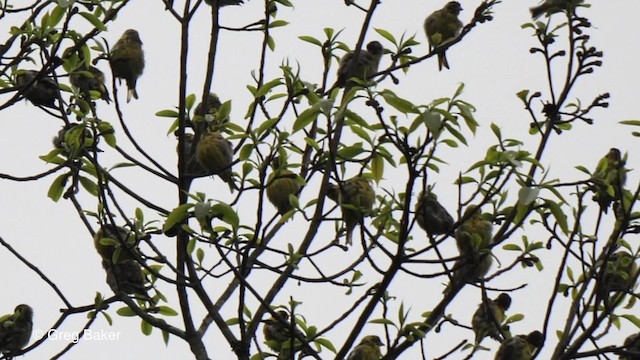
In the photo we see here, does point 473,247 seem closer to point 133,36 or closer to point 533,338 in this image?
point 533,338

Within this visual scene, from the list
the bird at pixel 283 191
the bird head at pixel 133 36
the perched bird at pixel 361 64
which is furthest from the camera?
the bird head at pixel 133 36

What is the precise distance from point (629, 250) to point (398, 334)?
149 centimetres

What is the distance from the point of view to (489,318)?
561 cm

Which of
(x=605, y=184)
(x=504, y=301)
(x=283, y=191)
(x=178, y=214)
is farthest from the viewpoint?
(x=504, y=301)

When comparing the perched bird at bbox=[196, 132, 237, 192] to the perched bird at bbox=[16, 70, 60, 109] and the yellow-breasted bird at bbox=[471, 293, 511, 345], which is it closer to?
the perched bird at bbox=[16, 70, 60, 109]

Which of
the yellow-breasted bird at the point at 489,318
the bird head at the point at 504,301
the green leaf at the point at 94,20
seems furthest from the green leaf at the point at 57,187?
the bird head at the point at 504,301

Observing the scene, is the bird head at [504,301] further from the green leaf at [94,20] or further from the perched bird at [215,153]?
the green leaf at [94,20]

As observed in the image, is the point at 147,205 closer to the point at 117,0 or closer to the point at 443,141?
the point at 117,0

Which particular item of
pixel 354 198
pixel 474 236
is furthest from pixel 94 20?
pixel 474 236

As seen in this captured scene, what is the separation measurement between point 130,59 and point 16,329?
7.21 feet

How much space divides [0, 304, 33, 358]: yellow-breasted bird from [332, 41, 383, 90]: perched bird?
2650mm

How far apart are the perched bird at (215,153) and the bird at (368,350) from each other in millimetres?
1936

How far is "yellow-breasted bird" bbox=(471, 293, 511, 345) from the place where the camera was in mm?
5527

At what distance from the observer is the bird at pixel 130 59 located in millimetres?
7844
